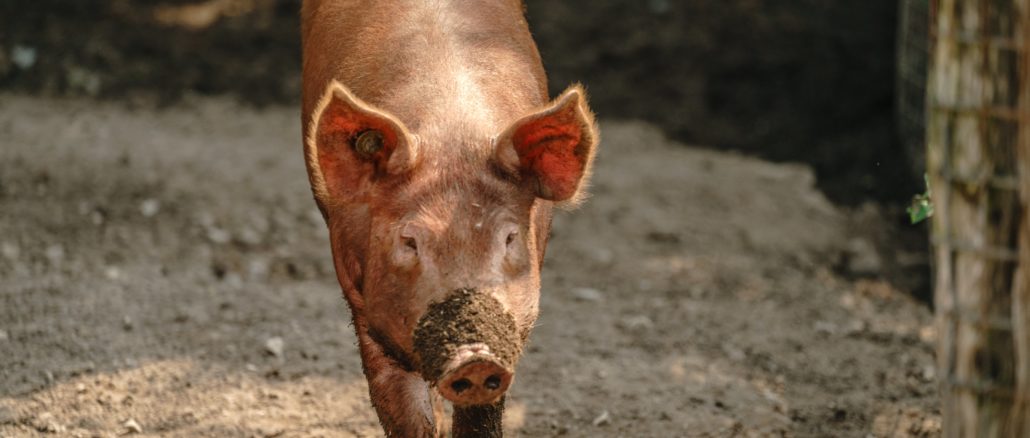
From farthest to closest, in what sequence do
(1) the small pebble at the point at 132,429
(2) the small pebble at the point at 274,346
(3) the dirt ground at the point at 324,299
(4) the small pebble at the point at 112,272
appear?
1. (4) the small pebble at the point at 112,272
2. (2) the small pebble at the point at 274,346
3. (3) the dirt ground at the point at 324,299
4. (1) the small pebble at the point at 132,429

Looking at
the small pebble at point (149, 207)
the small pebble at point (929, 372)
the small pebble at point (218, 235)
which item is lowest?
the small pebble at point (149, 207)

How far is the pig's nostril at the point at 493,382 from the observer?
11.6ft

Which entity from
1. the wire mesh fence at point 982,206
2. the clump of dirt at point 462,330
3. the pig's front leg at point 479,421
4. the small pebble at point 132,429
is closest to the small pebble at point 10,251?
the small pebble at point 132,429

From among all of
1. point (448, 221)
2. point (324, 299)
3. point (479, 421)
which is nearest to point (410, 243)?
point (448, 221)

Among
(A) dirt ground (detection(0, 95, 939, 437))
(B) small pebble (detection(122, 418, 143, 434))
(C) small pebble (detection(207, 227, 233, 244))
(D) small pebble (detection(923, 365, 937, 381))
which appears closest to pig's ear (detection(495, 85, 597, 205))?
(A) dirt ground (detection(0, 95, 939, 437))

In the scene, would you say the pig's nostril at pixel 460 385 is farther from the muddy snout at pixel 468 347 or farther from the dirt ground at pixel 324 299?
the dirt ground at pixel 324 299

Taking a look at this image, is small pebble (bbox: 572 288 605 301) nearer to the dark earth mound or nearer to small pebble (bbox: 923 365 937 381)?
small pebble (bbox: 923 365 937 381)

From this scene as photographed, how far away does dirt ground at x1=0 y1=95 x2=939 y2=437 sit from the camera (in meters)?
5.28

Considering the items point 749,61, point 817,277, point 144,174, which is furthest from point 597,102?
point 144,174

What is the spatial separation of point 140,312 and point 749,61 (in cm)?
562

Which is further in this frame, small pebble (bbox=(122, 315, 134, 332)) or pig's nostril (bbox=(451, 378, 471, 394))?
small pebble (bbox=(122, 315, 134, 332))

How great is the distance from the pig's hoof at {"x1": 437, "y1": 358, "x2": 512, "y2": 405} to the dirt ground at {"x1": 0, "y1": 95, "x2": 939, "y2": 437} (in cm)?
166

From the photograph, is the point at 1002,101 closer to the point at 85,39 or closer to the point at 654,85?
the point at 654,85

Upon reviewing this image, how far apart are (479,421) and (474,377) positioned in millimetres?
975
